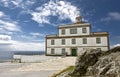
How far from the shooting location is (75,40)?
3725 cm

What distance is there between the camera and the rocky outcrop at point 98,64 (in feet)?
23.1

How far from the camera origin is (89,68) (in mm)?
8281

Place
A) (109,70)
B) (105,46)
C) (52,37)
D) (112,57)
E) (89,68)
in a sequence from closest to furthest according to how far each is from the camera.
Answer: (109,70) → (112,57) → (89,68) → (105,46) → (52,37)

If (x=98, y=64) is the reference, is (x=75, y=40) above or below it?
above

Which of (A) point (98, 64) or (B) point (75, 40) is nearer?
(A) point (98, 64)

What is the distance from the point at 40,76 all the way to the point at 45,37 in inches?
1057

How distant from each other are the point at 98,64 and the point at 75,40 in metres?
29.4

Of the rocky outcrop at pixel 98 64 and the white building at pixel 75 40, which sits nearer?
the rocky outcrop at pixel 98 64

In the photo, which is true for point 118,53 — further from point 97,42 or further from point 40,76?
point 97,42

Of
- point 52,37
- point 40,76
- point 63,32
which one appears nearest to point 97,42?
point 63,32

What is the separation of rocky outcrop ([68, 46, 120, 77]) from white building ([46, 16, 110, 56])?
26655 mm

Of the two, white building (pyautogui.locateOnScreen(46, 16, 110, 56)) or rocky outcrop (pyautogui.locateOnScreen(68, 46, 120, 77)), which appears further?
white building (pyautogui.locateOnScreen(46, 16, 110, 56))

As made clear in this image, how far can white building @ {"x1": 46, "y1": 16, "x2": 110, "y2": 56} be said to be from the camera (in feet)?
114

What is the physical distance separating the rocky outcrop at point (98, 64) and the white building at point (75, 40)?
87.5 ft
